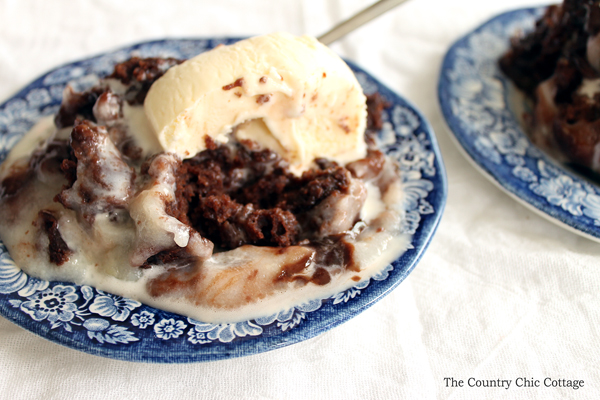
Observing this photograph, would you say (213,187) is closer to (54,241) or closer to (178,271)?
(178,271)

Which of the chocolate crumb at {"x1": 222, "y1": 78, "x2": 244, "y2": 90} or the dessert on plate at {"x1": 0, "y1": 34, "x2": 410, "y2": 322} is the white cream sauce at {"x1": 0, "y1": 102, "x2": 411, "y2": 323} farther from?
the chocolate crumb at {"x1": 222, "y1": 78, "x2": 244, "y2": 90}

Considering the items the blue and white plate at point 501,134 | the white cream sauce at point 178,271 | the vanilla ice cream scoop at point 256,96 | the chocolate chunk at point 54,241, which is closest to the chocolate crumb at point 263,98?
the vanilla ice cream scoop at point 256,96

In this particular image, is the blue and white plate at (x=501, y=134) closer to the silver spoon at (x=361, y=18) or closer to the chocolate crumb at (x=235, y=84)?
the silver spoon at (x=361, y=18)

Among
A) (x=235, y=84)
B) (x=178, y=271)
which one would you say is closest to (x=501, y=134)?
(x=235, y=84)

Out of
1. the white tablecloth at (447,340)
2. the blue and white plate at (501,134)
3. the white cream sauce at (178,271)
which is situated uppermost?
the white cream sauce at (178,271)

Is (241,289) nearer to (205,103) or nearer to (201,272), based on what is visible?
(201,272)

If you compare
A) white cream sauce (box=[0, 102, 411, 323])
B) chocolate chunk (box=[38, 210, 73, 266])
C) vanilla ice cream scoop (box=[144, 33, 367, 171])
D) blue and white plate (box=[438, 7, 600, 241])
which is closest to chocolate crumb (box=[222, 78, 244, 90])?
vanilla ice cream scoop (box=[144, 33, 367, 171])
